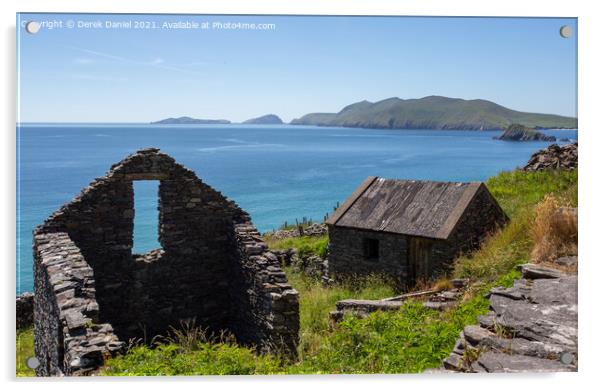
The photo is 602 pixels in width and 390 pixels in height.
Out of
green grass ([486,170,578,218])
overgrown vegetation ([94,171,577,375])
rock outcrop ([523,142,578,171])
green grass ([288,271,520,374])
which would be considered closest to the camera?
overgrown vegetation ([94,171,577,375])

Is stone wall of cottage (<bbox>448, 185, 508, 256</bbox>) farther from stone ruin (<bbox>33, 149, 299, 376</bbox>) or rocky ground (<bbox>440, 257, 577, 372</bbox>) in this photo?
rocky ground (<bbox>440, 257, 577, 372</bbox>)

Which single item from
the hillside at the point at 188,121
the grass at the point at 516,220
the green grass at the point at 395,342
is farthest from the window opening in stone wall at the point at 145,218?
the grass at the point at 516,220

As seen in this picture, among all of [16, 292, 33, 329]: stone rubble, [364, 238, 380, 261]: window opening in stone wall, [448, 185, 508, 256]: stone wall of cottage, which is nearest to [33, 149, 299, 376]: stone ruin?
[16, 292, 33, 329]: stone rubble

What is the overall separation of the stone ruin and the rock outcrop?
18.2 ft

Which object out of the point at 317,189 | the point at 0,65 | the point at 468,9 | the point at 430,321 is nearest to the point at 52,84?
the point at 0,65

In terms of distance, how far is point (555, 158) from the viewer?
13680 mm

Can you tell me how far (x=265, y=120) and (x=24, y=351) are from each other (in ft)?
21.8

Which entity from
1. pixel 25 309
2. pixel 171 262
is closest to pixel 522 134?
pixel 171 262

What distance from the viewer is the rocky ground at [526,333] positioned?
6875mm

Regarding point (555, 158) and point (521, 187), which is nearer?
point (555, 158)

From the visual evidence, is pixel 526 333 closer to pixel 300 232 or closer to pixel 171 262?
pixel 171 262

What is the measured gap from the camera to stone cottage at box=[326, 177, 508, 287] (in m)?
15.2

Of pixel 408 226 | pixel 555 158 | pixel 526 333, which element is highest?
pixel 555 158
